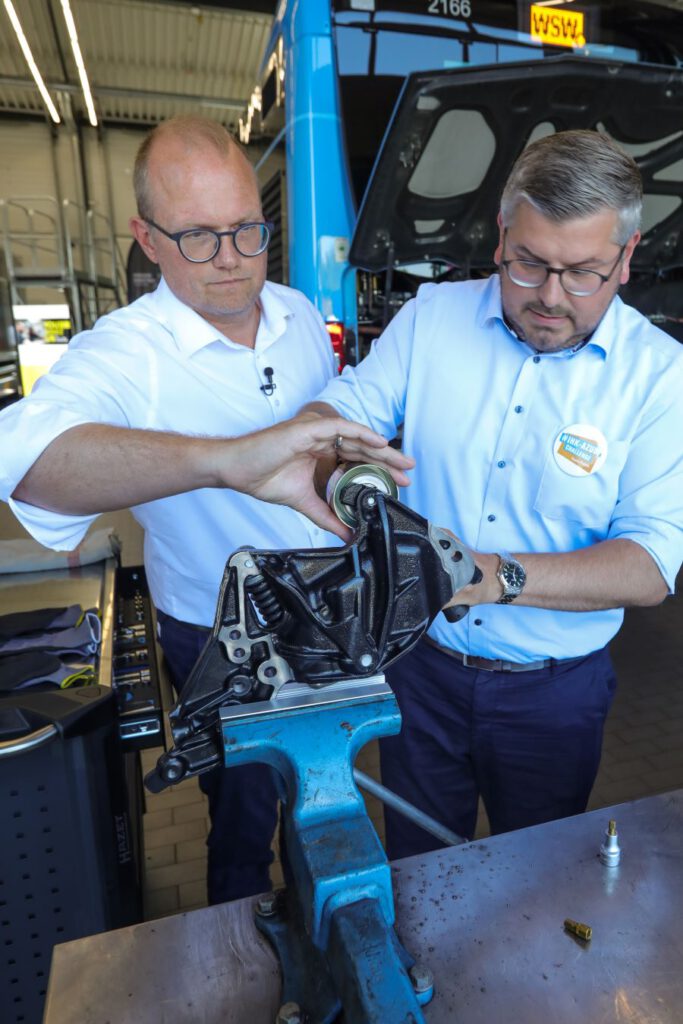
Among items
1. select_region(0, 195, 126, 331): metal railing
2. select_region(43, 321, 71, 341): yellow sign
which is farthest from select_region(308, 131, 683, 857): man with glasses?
select_region(0, 195, 126, 331): metal railing

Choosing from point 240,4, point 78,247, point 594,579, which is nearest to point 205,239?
point 594,579

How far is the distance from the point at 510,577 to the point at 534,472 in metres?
0.33

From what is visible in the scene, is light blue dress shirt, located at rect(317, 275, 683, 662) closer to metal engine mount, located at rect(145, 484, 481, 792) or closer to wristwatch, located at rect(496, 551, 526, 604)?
wristwatch, located at rect(496, 551, 526, 604)

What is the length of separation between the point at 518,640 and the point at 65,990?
0.90 m

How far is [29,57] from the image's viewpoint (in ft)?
23.7

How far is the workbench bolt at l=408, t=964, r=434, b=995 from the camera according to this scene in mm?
758

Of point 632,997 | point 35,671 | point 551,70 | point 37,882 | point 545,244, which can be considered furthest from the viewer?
point 551,70

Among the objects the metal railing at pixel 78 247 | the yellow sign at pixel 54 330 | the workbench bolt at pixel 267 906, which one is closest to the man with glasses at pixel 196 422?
the workbench bolt at pixel 267 906

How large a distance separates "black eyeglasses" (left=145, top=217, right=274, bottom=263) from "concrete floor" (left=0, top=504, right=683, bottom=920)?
5.51 ft

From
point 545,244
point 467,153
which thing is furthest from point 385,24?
point 545,244

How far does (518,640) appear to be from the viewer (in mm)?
1362

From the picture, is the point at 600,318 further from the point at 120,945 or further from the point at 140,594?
the point at 140,594

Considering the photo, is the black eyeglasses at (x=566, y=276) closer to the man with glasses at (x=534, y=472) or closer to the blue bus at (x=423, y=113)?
the man with glasses at (x=534, y=472)

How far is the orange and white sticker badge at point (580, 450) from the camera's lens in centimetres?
128
